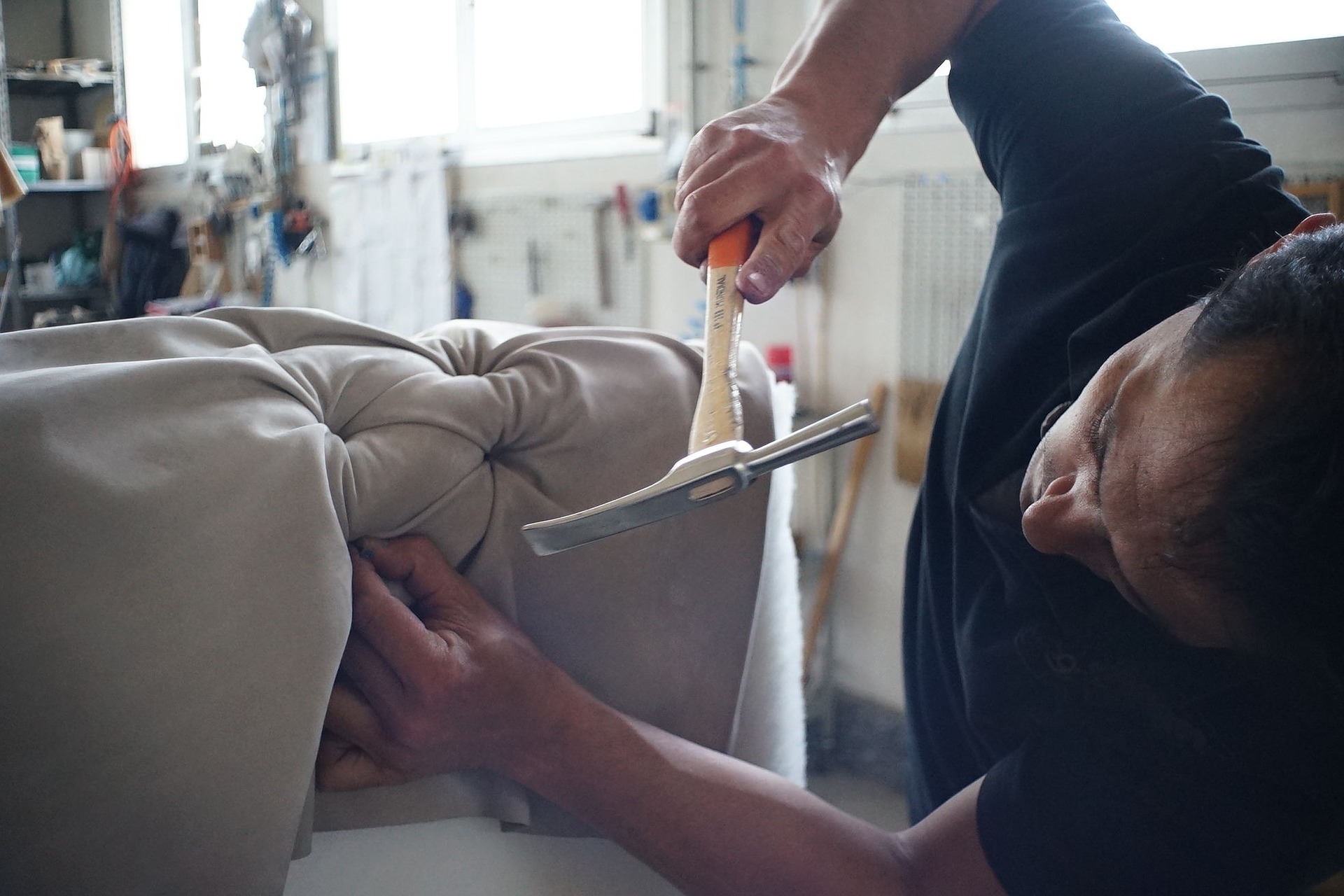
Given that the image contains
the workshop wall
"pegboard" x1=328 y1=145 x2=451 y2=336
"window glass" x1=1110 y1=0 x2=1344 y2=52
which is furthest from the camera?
"pegboard" x1=328 y1=145 x2=451 y2=336

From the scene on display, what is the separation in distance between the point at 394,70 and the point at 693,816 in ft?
11.3

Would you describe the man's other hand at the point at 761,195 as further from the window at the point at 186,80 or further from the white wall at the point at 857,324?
the window at the point at 186,80

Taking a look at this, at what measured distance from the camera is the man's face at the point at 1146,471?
1.84 ft

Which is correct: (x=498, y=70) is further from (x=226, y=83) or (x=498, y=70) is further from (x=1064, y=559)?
(x=1064, y=559)

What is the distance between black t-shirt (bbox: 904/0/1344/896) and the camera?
28.5 inches

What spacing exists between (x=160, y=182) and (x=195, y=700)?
505cm

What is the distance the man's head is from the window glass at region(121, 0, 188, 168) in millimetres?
5033

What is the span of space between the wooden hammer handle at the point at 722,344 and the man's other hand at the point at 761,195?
0.04 ft

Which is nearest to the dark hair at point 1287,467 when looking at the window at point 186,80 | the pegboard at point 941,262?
the pegboard at point 941,262

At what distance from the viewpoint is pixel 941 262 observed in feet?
6.70

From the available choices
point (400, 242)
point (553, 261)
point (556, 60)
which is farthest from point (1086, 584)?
point (400, 242)

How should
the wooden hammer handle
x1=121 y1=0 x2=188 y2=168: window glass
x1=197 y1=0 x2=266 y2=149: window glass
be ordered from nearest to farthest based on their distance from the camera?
the wooden hammer handle → x1=197 y1=0 x2=266 y2=149: window glass → x1=121 y1=0 x2=188 y2=168: window glass

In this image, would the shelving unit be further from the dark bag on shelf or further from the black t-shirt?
the black t-shirt

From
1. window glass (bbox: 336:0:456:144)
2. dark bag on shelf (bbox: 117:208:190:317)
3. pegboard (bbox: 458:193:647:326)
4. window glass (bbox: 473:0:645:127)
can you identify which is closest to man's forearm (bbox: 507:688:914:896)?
pegboard (bbox: 458:193:647:326)
